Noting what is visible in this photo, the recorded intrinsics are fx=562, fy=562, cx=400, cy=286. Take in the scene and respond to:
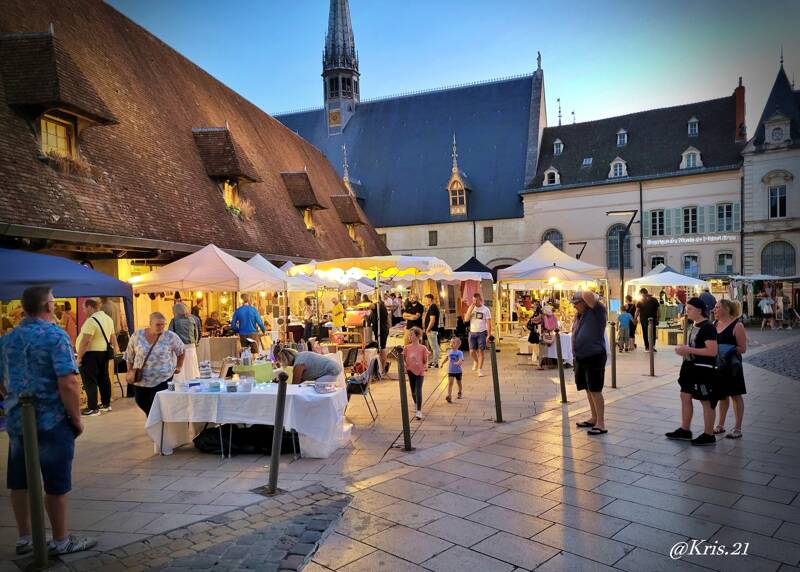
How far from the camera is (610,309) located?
21.2 m

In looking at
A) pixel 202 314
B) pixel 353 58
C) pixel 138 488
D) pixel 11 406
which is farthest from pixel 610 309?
pixel 353 58

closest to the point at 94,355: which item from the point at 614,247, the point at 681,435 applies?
the point at 681,435

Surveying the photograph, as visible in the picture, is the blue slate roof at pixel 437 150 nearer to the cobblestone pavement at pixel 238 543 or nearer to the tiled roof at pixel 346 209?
the tiled roof at pixel 346 209

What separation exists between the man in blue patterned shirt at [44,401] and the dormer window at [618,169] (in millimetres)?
35473

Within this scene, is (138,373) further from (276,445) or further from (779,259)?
(779,259)

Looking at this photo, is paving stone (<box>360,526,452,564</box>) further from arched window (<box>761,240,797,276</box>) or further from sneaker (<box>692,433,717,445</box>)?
arched window (<box>761,240,797,276</box>)

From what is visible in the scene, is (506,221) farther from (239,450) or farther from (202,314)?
(239,450)

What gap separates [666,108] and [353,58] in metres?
24.2

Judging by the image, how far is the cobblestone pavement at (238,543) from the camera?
382 cm

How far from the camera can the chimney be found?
108ft

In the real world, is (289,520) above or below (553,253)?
below

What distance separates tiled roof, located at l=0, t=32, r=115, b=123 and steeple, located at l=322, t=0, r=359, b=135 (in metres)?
34.4

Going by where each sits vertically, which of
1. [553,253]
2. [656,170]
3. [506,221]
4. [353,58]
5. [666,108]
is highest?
[353,58]

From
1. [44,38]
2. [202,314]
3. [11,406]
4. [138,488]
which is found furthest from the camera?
[202,314]
